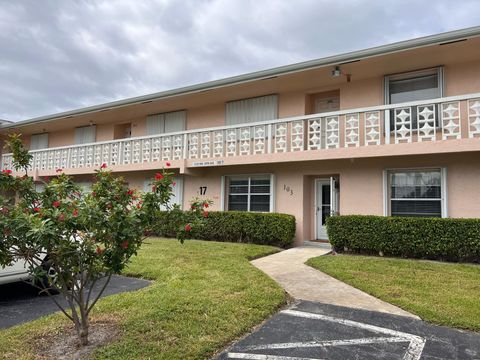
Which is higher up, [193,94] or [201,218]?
[193,94]

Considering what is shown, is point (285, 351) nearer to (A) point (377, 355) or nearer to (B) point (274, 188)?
(A) point (377, 355)

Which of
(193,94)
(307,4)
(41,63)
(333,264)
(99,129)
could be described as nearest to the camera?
(333,264)

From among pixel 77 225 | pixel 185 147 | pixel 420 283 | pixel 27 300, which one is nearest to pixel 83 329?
pixel 77 225

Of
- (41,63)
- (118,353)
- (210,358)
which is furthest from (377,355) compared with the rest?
(41,63)

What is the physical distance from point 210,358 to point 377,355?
5.74 ft

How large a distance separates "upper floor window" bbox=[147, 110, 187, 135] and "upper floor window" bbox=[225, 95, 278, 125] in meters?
2.34

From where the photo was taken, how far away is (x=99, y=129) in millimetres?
18031

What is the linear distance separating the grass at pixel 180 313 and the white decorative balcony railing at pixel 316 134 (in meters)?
5.12

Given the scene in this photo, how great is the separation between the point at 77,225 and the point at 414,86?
1037 centimetres

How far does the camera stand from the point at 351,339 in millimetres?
4102

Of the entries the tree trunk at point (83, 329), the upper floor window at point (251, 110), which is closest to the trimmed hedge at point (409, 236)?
the upper floor window at point (251, 110)

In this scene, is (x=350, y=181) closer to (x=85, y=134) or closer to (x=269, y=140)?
(x=269, y=140)

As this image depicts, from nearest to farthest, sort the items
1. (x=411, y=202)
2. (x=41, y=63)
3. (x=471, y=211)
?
1. (x=471, y=211)
2. (x=411, y=202)
3. (x=41, y=63)

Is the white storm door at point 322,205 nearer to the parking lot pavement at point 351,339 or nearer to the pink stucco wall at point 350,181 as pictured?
the pink stucco wall at point 350,181
